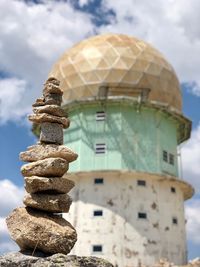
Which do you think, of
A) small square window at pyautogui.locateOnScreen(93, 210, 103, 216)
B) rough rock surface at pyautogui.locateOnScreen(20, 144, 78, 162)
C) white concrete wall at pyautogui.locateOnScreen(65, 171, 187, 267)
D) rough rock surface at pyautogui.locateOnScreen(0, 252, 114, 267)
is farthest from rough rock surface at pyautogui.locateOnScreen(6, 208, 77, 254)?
small square window at pyautogui.locateOnScreen(93, 210, 103, 216)

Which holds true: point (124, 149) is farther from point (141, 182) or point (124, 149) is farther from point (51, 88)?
point (51, 88)

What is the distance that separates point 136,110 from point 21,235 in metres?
22.8

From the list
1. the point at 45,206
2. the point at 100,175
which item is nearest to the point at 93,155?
the point at 100,175

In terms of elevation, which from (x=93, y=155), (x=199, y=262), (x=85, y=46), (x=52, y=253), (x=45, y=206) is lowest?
(x=52, y=253)

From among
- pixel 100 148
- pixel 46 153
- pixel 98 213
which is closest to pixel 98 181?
pixel 98 213

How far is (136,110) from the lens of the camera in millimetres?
31891

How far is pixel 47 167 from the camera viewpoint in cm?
1032

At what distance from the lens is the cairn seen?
973 centimetres

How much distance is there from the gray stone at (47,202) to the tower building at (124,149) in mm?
18618

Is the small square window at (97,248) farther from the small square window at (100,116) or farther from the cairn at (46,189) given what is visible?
the cairn at (46,189)

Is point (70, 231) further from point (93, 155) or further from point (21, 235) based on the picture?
point (93, 155)

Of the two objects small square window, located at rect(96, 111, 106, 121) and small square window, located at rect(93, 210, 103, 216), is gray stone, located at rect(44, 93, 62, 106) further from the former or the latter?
small square window, located at rect(96, 111, 106, 121)

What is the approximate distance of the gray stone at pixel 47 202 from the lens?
10.1 metres

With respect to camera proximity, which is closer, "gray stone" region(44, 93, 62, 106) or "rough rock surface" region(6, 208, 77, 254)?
"rough rock surface" region(6, 208, 77, 254)
